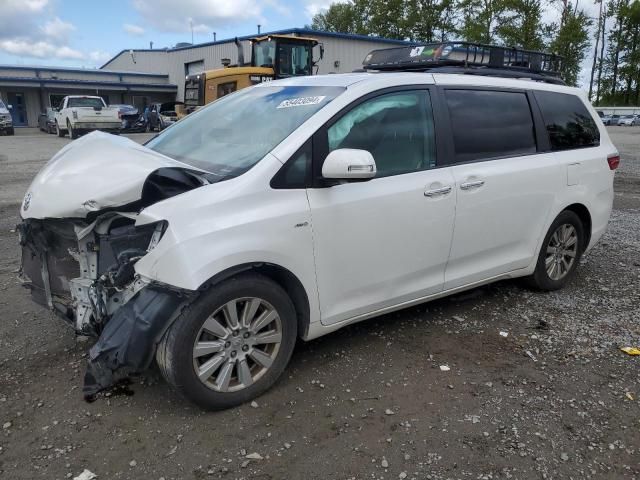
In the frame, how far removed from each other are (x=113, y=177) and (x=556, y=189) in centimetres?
343

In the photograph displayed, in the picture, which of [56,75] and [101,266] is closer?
[101,266]

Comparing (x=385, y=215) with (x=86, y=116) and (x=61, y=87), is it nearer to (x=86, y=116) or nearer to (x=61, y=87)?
(x=86, y=116)

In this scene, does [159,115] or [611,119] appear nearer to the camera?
[159,115]

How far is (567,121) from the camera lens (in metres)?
4.68

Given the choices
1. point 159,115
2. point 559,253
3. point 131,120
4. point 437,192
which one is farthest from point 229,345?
point 159,115

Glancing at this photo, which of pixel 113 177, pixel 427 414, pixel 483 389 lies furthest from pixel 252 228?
pixel 483 389

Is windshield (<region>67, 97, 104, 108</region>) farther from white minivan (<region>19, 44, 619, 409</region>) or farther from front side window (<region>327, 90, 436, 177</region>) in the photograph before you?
front side window (<region>327, 90, 436, 177</region>)

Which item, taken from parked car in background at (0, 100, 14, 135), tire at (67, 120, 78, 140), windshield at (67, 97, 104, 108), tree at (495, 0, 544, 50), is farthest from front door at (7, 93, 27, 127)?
tree at (495, 0, 544, 50)

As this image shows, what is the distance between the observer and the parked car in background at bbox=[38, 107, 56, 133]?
2905 cm

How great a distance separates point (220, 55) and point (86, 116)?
15.4 metres

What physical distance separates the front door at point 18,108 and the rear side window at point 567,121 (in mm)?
43790

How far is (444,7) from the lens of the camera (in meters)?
52.5

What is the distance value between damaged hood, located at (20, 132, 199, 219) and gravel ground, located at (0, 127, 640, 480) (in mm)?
1085

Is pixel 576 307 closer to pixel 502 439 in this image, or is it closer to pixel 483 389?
pixel 483 389
